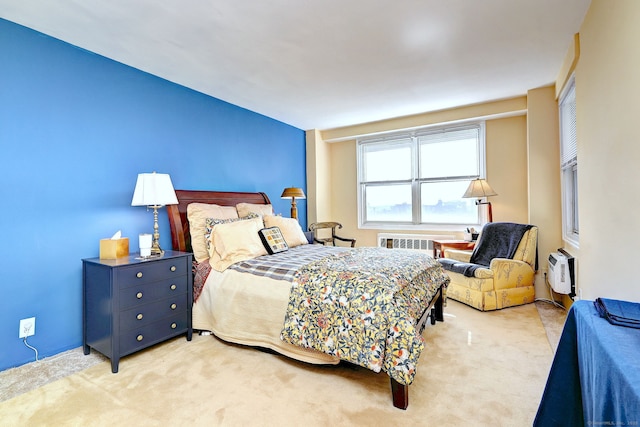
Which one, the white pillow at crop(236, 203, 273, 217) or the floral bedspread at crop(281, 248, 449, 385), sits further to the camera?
the white pillow at crop(236, 203, 273, 217)

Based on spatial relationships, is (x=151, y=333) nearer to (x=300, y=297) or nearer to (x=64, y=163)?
(x=300, y=297)

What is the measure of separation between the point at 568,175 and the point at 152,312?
445 centimetres

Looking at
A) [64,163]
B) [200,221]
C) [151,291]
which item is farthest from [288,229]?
[64,163]

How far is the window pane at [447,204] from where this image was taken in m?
4.64

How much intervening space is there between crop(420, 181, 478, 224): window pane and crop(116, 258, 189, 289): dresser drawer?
378 centimetres

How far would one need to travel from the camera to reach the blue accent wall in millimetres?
2219

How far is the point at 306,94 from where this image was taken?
12.3 ft

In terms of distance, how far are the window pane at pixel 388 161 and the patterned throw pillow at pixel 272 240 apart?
2.78m

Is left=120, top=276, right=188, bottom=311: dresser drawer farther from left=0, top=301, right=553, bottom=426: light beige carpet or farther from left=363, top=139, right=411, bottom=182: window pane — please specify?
left=363, top=139, right=411, bottom=182: window pane

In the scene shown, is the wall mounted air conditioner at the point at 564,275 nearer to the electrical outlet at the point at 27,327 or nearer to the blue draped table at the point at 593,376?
the blue draped table at the point at 593,376

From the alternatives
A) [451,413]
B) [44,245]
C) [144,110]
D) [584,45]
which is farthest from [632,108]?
[44,245]

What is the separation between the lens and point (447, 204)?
4.79 meters

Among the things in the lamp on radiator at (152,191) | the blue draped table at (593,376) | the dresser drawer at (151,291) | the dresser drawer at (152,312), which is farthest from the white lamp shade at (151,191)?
the blue draped table at (593,376)

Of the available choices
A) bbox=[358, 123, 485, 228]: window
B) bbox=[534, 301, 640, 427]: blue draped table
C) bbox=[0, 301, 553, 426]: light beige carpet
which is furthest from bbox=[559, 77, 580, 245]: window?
bbox=[534, 301, 640, 427]: blue draped table
